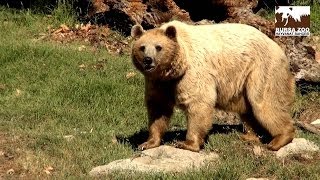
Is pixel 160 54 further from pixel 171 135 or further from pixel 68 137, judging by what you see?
pixel 68 137

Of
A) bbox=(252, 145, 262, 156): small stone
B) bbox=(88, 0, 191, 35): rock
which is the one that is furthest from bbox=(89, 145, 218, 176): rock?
bbox=(88, 0, 191, 35): rock

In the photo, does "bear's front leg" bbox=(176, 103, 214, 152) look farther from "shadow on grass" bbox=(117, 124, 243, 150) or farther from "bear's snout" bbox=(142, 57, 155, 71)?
"bear's snout" bbox=(142, 57, 155, 71)

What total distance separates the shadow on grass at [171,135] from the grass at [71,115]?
0.16 metres

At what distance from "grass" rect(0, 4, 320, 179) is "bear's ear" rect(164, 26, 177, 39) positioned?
1.33m

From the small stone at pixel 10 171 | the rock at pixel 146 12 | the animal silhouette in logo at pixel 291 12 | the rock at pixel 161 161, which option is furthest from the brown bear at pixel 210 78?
the rock at pixel 146 12

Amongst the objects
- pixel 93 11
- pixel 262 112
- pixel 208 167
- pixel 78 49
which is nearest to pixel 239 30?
pixel 262 112

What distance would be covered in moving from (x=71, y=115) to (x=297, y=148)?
10.8 feet

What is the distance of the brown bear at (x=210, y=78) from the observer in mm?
6488

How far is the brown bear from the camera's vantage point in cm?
649

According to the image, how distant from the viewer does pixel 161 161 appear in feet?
20.5

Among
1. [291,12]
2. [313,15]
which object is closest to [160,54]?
[291,12]

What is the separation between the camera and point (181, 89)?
6.55m

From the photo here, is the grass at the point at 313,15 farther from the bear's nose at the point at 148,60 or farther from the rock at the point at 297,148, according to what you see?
the bear's nose at the point at 148,60

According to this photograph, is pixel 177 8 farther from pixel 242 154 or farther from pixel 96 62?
pixel 242 154
